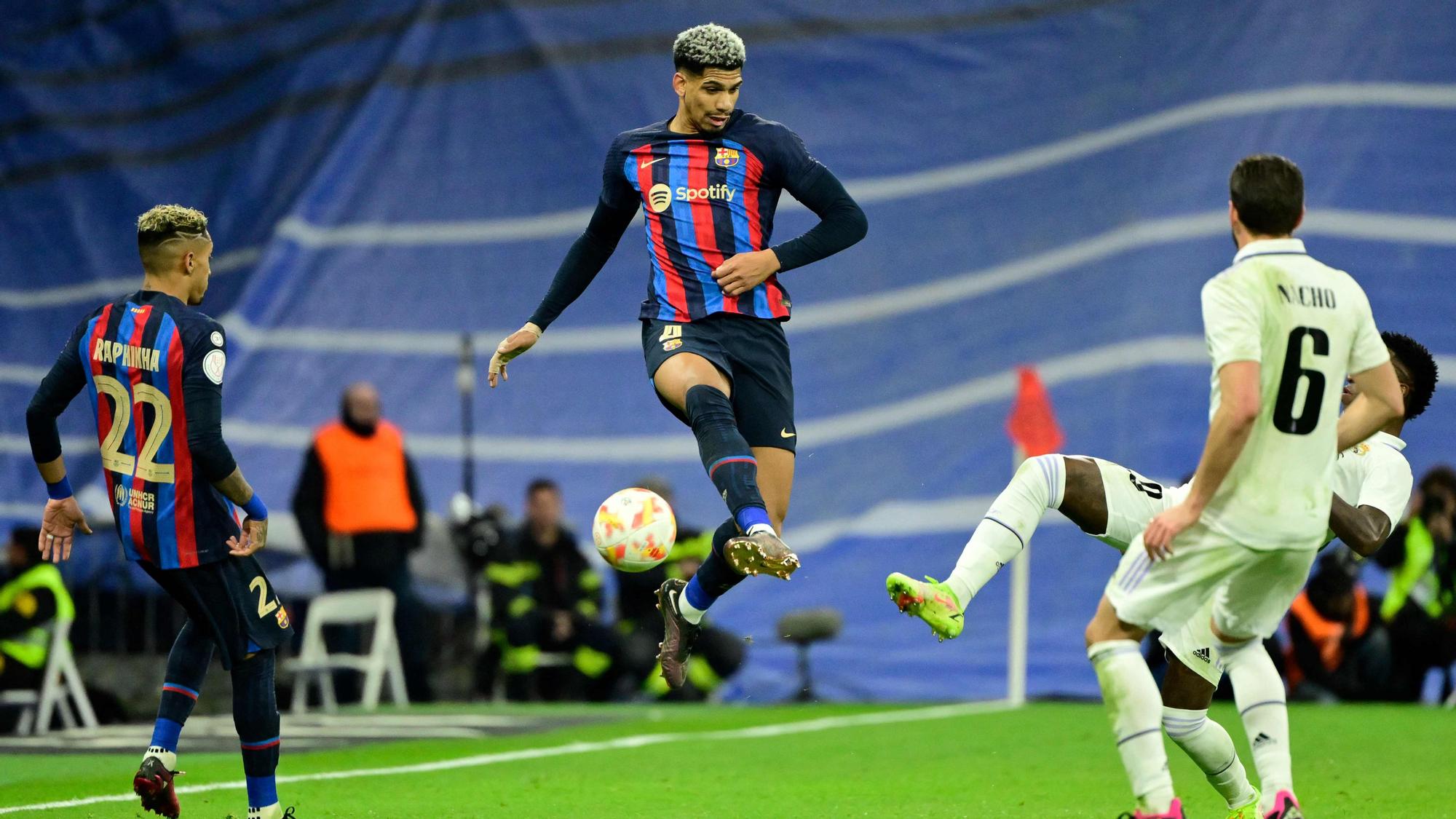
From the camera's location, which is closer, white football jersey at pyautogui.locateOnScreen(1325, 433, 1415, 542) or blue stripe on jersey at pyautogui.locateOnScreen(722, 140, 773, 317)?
white football jersey at pyautogui.locateOnScreen(1325, 433, 1415, 542)

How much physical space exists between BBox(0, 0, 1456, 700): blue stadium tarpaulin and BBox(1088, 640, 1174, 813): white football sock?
8029 mm

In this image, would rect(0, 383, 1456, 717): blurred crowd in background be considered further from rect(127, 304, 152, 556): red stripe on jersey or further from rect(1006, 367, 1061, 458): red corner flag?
rect(127, 304, 152, 556): red stripe on jersey

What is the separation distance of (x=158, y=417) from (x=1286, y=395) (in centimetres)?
334

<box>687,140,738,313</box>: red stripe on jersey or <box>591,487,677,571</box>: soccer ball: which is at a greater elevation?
<box>687,140,738,313</box>: red stripe on jersey

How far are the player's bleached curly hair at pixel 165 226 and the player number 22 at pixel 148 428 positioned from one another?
0.46 metres

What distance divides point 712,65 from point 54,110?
11.7 meters

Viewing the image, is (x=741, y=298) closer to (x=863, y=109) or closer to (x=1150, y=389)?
(x=1150, y=389)

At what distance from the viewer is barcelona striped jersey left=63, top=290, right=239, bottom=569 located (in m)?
5.64

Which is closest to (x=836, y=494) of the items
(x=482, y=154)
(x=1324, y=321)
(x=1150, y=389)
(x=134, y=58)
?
(x=1150, y=389)

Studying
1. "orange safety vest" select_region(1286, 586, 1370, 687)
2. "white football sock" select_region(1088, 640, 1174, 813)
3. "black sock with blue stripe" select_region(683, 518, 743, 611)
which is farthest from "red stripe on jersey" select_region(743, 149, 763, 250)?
"orange safety vest" select_region(1286, 586, 1370, 687)

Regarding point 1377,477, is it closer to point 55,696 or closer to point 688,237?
point 688,237

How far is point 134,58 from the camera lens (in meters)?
16.3

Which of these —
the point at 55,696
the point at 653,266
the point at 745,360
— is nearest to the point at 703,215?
the point at 653,266

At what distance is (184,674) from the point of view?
6.07m
